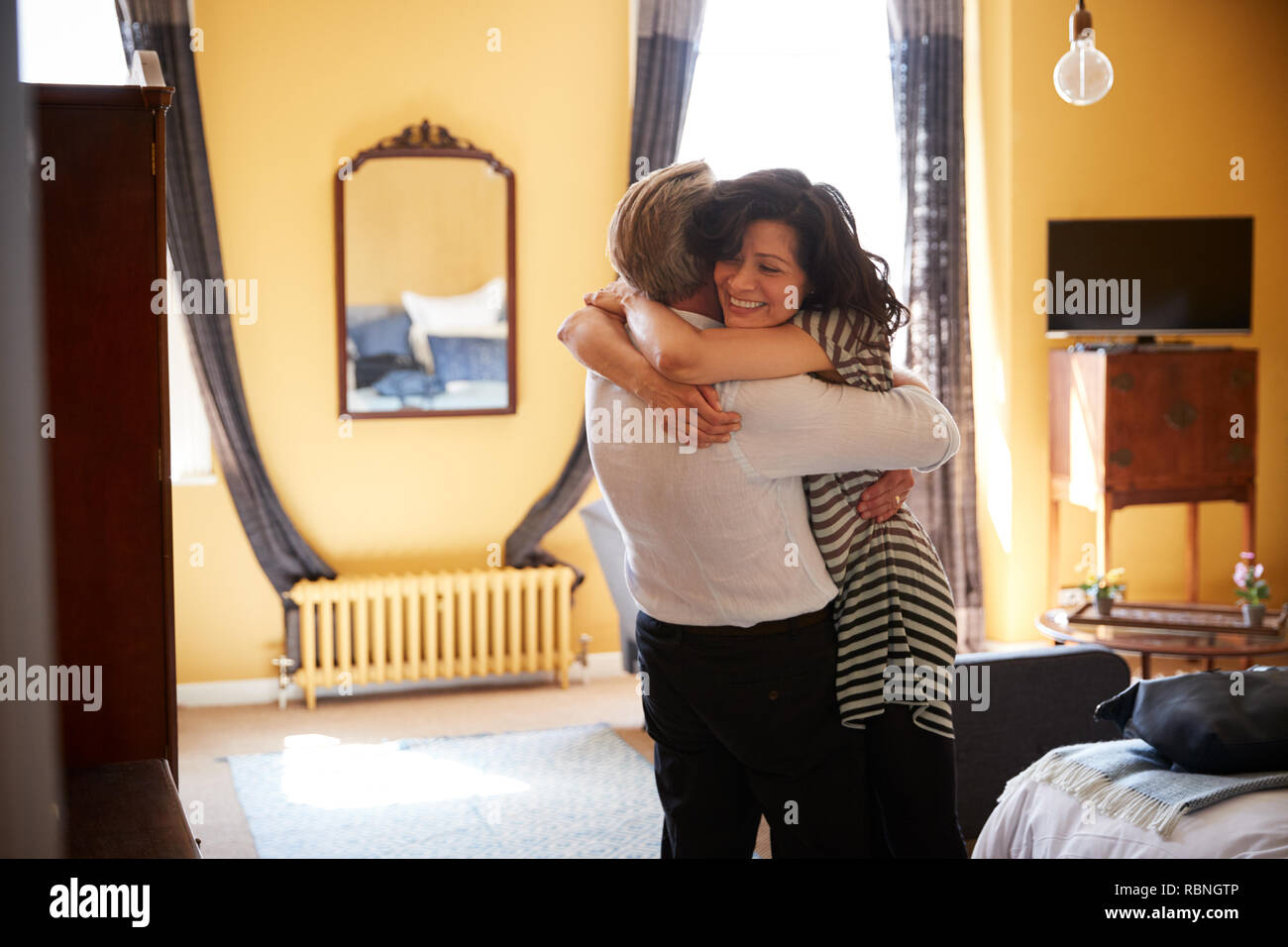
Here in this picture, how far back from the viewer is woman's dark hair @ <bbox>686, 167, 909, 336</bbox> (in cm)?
147

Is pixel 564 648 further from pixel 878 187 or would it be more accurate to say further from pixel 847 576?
pixel 847 576

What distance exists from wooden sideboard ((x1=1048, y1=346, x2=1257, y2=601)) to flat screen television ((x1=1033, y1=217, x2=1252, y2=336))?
0.15 meters

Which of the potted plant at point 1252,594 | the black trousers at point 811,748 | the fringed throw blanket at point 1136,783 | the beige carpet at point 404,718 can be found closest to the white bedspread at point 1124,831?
the fringed throw blanket at point 1136,783

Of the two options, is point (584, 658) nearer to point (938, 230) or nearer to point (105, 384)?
point (938, 230)

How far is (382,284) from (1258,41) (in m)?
4.20

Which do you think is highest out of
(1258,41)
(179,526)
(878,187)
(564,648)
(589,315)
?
(1258,41)

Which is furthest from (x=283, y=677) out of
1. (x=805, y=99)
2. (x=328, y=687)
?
(x=805, y=99)

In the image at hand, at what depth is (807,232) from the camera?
149cm

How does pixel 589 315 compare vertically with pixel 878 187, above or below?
below

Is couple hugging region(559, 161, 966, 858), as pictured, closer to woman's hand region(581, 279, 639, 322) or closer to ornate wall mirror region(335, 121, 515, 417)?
woman's hand region(581, 279, 639, 322)

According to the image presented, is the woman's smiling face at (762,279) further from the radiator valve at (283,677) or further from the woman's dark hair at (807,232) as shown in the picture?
the radiator valve at (283,677)
